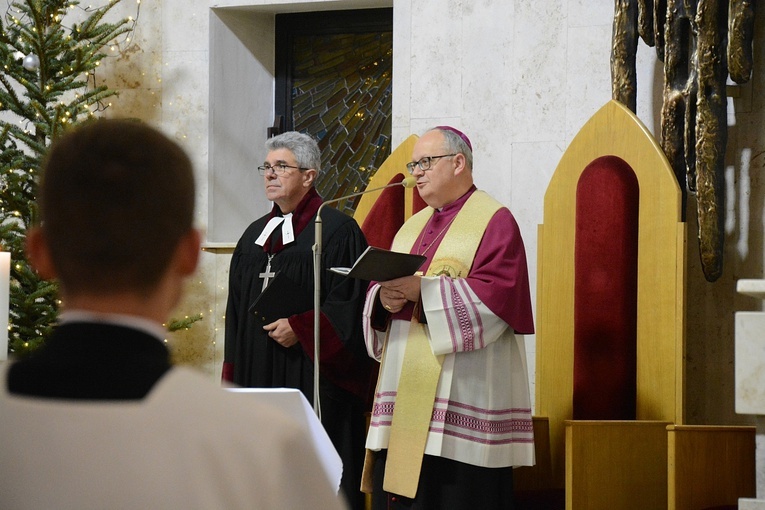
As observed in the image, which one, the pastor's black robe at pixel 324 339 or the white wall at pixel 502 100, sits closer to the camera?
the pastor's black robe at pixel 324 339

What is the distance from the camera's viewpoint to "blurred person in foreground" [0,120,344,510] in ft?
3.05

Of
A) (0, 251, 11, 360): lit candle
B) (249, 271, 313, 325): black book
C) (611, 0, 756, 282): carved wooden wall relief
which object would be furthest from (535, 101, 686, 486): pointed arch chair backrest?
(0, 251, 11, 360): lit candle

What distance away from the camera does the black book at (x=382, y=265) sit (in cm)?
351

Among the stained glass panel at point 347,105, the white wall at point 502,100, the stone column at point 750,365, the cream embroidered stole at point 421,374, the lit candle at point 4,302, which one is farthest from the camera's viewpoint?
the stained glass panel at point 347,105

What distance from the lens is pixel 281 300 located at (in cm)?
459

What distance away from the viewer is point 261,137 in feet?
22.9

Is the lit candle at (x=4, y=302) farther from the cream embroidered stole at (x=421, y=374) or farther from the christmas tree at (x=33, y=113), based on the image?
the christmas tree at (x=33, y=113)

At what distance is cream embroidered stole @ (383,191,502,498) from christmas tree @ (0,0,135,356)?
260cm

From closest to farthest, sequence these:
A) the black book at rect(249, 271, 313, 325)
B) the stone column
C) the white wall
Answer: the stone column
the black book at rect(249, 271, 313, 325)
the white wall

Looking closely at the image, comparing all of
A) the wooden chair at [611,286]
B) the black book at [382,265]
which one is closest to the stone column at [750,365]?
the black book at [382,265]

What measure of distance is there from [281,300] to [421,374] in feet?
2.90

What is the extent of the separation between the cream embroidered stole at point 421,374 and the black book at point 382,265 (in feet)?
0.97

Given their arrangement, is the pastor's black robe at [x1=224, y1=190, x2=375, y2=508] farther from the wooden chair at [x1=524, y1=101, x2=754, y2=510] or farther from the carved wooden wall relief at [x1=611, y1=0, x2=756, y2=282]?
the carved wooden wall relief at [x1=611, y1=0, x2=756, y2=282]

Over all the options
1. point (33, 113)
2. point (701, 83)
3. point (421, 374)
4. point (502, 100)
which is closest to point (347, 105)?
point (502, 100)
